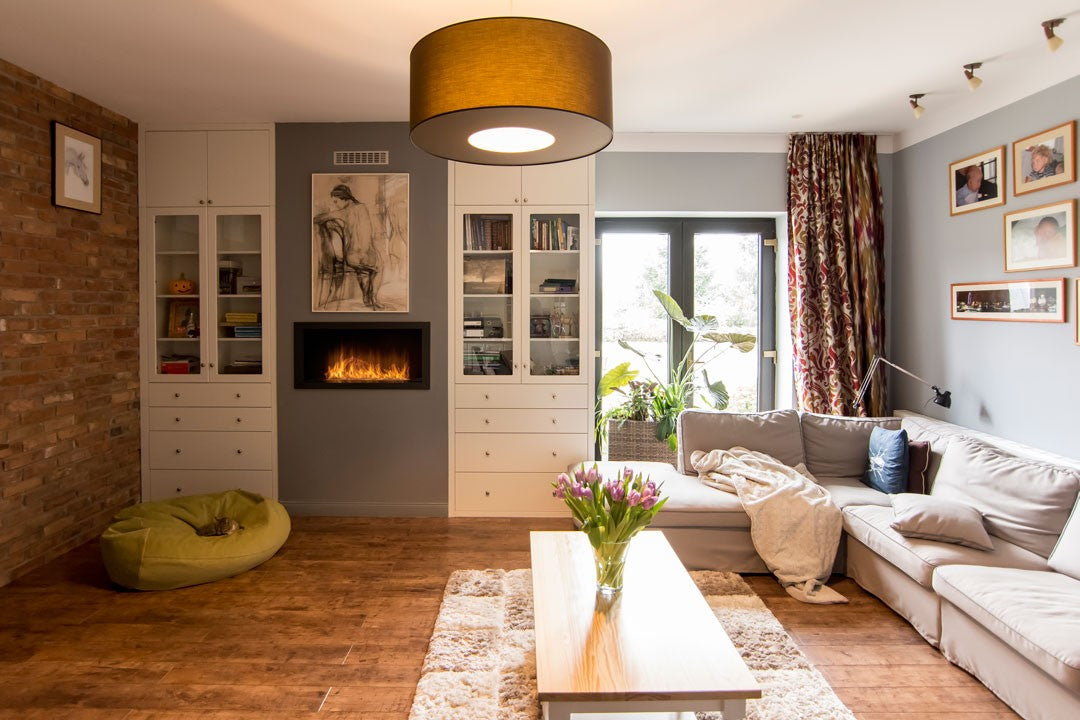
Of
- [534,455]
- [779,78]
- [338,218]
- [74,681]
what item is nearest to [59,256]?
[338,218]

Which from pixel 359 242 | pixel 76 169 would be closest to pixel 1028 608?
pixel 359 242

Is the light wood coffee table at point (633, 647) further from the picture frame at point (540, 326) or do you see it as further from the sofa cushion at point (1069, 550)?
the picture frame at point (540, 326)

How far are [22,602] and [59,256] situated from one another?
182 cm

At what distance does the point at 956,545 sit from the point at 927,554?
16 centimetres

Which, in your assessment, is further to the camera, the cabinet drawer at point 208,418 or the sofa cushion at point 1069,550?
the cabinet drawer at point 208,418

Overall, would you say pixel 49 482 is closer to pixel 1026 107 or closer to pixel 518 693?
pixel 518 693

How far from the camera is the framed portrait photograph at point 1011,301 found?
3361 millimetres

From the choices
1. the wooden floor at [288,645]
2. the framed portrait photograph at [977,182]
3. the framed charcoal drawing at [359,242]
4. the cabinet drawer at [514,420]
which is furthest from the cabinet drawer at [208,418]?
the framed portrait photograph at [977,182]

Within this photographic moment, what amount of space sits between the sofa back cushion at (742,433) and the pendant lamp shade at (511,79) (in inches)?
98.8

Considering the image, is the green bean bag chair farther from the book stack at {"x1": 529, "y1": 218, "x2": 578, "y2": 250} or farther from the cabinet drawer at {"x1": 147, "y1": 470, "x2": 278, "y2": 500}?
the book stack at {"x1": 529, "y1": 218, "x2": 578, "y2": 250}

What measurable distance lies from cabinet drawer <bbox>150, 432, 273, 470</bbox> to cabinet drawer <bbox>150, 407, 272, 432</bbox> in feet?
0.18

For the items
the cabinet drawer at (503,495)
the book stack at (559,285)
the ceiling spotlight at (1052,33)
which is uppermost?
the ceiling spotlight at (1052,33)

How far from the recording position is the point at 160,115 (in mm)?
4305

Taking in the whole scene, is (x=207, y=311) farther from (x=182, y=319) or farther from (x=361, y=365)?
(x=361, y=365)
